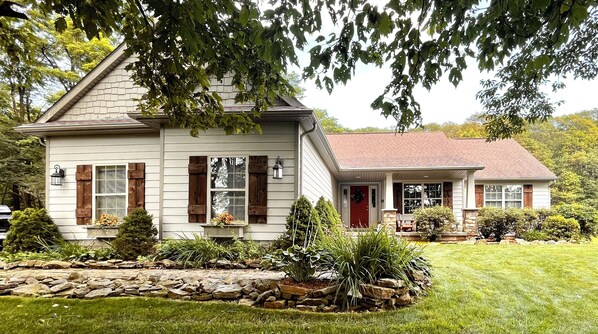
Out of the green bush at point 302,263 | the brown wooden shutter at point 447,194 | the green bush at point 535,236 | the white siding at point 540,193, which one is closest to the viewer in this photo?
the green bush at point 302,263

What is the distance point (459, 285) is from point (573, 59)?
3.96 m

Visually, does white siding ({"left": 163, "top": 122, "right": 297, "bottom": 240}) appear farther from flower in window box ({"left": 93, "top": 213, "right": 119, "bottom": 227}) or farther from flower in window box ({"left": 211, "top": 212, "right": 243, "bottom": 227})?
flower in window box ({"left": 93, "top": 213, "right": 119, "bottom": 227})

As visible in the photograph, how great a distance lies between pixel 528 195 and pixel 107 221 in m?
15.8

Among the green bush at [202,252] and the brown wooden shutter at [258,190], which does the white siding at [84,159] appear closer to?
the green bush at [202,252]

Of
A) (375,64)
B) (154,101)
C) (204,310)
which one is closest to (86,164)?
(154,101)

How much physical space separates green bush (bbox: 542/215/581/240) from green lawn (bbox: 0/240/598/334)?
22.5 ft

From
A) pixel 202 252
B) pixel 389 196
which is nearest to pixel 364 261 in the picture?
pixel 202 252

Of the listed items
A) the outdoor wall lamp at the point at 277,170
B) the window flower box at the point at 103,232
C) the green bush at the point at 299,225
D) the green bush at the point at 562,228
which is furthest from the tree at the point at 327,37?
the green bush at the point at 562,228

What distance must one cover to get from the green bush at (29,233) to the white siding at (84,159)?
0.41 metres

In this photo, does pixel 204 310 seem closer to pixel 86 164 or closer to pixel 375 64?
pixel 375 64

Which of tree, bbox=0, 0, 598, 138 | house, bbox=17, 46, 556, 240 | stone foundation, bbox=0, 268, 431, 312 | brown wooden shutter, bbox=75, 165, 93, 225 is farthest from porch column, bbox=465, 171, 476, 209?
brown wooden shutter, bbox=75, 165, 93, 225

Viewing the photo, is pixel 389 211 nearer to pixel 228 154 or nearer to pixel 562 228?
pixel 562 228

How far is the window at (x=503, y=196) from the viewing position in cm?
1524

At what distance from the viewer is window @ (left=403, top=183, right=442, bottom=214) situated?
14.3 m
